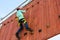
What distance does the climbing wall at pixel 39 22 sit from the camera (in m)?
4.33

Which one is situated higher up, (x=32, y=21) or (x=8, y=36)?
(x=32, y=21)

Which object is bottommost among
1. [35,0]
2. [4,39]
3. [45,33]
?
[4,39]

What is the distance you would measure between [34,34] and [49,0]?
1071 millimetres

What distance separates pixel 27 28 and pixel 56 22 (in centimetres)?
80

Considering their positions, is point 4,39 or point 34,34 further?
point 4,39

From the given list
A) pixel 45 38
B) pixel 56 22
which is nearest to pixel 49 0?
pixel 56 22

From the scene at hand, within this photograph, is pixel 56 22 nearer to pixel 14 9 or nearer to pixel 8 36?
pixel 8 36

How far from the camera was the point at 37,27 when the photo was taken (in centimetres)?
478

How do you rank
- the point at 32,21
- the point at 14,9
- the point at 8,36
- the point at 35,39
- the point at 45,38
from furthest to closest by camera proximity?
the point at 14,9
the point at 8,36
the point at 32,21
the point at 35,39
the point at 45,38

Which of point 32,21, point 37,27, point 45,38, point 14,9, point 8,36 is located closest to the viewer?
point 45,38

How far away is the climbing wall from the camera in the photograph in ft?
14.2

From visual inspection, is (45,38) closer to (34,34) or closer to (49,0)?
(34,34)

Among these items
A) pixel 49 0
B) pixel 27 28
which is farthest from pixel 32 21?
pixel 49 0

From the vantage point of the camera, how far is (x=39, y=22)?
4871mm
